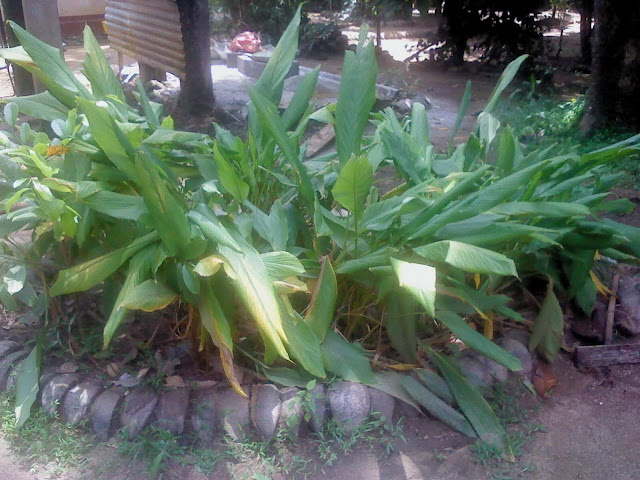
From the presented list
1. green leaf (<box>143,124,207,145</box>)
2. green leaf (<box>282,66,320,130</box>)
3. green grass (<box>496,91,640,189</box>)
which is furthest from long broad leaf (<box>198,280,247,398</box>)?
green grass (<box>496,91,640,189</box>)

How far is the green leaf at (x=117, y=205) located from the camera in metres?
2.28

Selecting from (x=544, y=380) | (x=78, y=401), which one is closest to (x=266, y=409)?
(x=78, y=401)

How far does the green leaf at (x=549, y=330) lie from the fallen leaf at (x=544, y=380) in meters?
0.05

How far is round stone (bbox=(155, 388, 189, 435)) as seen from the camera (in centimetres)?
232

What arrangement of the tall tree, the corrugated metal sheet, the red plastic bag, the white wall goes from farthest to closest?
the white wall → the red plastic bag → the corrugated metal sheet → the tall tree

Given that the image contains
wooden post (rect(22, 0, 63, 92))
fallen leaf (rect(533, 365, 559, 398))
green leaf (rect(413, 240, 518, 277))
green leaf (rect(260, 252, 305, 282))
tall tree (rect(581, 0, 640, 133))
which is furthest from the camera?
tall tree (rect(581, 0, 640, 133))

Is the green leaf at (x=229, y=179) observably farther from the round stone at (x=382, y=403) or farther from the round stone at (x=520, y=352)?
the round stone at (x=520, y=352)

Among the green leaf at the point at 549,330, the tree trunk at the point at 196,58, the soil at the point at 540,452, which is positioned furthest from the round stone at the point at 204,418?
the tree trunk at the point at 196,58

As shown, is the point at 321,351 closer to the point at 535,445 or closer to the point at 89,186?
the point at 535,445

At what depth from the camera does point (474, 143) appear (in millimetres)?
2922

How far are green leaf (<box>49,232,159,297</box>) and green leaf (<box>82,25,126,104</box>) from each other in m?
0.87

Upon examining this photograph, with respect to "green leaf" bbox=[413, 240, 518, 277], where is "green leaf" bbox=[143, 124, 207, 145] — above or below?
above

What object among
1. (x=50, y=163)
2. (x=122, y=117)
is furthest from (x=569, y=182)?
(x=50, y=163)

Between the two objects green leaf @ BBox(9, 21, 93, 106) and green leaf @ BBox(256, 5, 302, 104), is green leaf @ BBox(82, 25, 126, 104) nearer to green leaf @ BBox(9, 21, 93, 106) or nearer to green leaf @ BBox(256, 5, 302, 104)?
green leaf @ BBox(9, 21, 93, 106)
